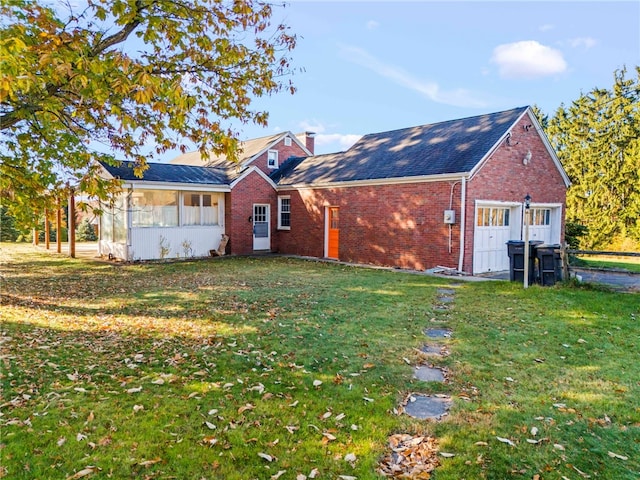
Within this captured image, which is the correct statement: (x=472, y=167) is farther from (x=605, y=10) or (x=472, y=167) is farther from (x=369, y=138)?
(x=369, y=138)

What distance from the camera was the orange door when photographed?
17.7 m

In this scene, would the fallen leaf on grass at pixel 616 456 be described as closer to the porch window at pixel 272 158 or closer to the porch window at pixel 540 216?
the porch window at pixel 540 216

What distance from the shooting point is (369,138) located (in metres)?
19.7

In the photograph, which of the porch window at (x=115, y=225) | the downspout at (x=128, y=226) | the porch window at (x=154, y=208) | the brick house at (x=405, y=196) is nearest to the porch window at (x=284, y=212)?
the brick house at (x=405, y=196)

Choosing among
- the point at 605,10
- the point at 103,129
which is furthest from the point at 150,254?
the point at 605,10

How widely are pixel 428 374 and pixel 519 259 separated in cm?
724

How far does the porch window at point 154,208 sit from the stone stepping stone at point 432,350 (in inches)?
528

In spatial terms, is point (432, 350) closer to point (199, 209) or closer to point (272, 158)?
point (199, 209)

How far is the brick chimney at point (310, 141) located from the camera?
2548 centimetres

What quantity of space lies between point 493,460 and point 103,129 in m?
7.28

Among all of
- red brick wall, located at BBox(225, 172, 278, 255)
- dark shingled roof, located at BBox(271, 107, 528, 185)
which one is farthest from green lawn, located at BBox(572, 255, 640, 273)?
red brick wall, located at BBox(225, 172, 278, 255)

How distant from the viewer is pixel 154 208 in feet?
55.2

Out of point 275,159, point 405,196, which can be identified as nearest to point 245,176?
point 275,159

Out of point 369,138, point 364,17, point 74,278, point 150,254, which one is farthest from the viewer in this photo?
point 369,138
